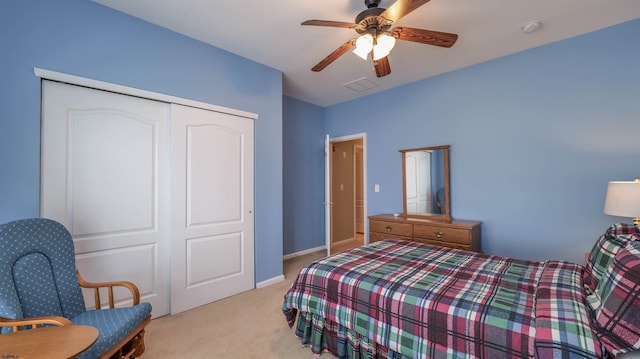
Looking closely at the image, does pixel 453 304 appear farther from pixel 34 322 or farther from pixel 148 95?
pixel 148 95

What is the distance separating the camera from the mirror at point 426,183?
3.37 m

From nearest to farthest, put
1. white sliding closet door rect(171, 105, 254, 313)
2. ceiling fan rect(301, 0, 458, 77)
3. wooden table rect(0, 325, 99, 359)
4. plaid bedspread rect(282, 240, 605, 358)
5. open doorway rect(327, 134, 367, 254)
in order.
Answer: wooden table rect(0, 325, 99, 359)
plaid bedspread rect(282, 240, 605, 358)
ceiling fan rect(301, 0, 458, 77)
white sliding closet door rect(171, 105, 254, 313)
open doorway rect(327, 134, 367, 254)

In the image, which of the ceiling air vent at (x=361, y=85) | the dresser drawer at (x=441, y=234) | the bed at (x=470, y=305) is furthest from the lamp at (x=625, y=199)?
the ceiling air vent at (x=361, y=85)

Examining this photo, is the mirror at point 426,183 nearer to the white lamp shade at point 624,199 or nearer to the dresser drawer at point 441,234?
the dresser drawer at point 441,234

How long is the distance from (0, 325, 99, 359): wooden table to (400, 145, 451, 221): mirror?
3342 mm

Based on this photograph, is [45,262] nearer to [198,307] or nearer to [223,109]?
[198,307]

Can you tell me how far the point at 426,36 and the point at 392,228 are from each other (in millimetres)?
2256

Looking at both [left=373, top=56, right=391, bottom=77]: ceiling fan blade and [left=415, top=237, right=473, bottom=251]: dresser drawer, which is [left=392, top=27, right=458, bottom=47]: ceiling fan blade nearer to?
[left=373, top=56, right=391, bottom=77]: ceiling fan blade

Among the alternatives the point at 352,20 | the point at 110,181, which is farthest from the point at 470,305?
the point at 110,181

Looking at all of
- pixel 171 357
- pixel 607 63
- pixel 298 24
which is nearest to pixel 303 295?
pixel 171 357

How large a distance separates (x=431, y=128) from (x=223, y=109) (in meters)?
2.63

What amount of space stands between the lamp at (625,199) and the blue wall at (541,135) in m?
0.61

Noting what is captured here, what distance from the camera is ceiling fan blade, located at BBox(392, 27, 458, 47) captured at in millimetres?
1858

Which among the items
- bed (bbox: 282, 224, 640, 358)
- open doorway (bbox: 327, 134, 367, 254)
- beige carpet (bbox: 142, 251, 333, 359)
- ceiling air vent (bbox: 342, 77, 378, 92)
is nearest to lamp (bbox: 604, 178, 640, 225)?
bed (bbox: 282, 224, 640, 358)
